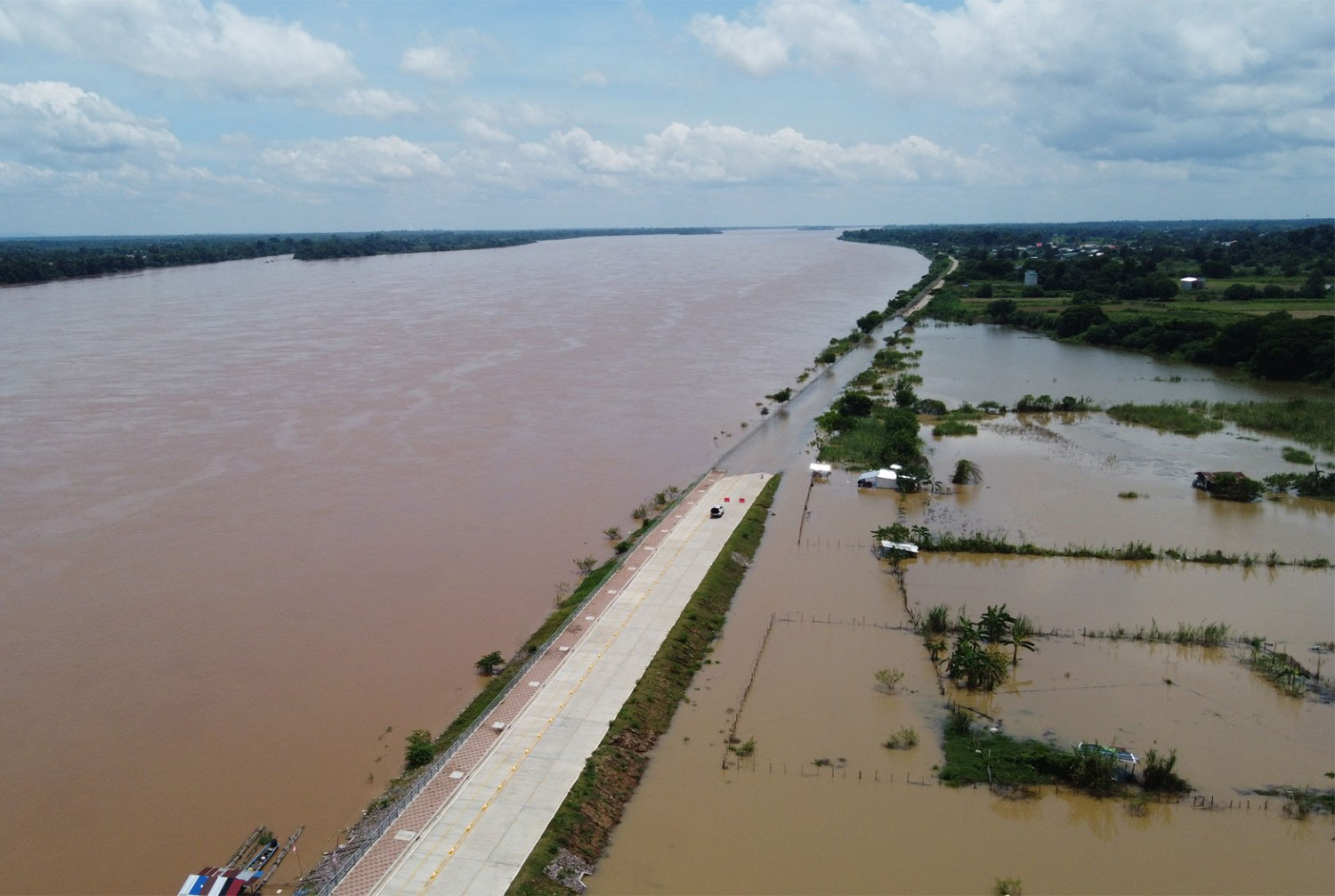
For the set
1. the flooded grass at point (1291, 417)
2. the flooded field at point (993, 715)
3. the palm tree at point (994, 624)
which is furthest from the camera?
the flooded grass at point (1291, 417)

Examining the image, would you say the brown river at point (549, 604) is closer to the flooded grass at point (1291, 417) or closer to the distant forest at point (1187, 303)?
the flooded grass at point (1291, 417)

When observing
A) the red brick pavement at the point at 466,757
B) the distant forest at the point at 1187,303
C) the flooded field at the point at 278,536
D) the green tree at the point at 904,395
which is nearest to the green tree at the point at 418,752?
the flooded field at the point at 278,536

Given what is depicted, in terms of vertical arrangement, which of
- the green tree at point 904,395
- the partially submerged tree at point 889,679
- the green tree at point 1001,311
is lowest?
the partially submerged tree at point 889,679

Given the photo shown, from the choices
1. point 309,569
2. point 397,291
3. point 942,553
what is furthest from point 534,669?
point 397,291

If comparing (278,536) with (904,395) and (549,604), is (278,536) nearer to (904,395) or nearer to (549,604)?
(549,604)

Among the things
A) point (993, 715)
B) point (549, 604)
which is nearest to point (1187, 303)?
point (993, 715)

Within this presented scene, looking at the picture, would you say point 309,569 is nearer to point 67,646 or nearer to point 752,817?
point 67,646
